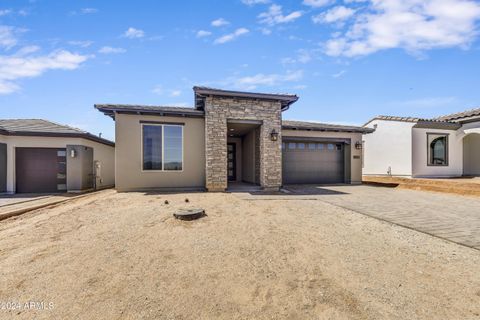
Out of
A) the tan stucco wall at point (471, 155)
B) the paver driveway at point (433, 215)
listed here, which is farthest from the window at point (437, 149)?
the paver driveway at point (433, 215)

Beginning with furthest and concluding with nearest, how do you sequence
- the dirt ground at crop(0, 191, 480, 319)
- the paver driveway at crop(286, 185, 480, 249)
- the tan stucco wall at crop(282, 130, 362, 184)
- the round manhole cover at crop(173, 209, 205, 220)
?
1. the tan stucco wall at crop(282, 130, 362, 184)
2. the round manhole cover at crop(173, 209, 205, 220)
3. the paver driveway at crop(286, 185, 480, 249)
4. the dirt ground at crop(0, 191, 480, 319)

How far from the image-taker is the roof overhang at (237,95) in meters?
9.08

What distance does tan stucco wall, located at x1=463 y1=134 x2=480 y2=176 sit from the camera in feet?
45.6

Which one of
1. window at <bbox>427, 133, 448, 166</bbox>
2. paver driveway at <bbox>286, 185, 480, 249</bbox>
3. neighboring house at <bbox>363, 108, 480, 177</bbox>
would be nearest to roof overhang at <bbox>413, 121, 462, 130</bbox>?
neighboring house at <bbox>363, 108, 480, 177</bbox>

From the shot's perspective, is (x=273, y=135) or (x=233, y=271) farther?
(x=273, y=135)

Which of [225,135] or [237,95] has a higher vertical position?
[237,95]

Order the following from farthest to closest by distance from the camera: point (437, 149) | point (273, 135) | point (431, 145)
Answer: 1. point (437, 149)
2. point (431, 145)
3. point (273, 135)

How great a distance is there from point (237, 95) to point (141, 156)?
4816mm

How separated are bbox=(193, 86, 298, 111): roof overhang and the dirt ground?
5783 millimetres

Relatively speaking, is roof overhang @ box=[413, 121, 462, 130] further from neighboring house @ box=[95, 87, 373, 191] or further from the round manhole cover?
the round manhole cover

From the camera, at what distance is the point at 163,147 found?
9570 millimetres

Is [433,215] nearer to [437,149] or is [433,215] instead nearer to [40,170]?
[437,149]

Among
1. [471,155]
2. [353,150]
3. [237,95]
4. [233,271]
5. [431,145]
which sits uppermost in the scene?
[237,95]

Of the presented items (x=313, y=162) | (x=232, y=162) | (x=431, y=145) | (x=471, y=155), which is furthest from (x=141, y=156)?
(x=471, y=155)
